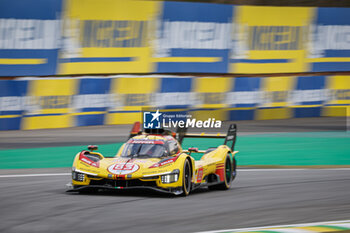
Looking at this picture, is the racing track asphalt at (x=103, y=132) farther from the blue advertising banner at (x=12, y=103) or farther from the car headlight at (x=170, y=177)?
the car headlight at (x=170, y=177)

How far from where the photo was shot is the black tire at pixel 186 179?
35.3 feet

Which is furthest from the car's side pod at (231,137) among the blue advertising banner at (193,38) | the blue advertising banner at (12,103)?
the blue advertising banner at (193,38)

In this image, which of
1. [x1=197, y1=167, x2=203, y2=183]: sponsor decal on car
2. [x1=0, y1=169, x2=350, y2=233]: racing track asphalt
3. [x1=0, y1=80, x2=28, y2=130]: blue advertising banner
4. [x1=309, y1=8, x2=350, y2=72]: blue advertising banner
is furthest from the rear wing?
[x1=309, y1=8, x2=350, y2=72]: blue advertising banner

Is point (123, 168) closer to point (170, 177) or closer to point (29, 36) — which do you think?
point (170, 177)

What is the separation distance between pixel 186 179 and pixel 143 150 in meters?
0.89

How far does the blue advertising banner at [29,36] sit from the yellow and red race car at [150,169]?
10754mm

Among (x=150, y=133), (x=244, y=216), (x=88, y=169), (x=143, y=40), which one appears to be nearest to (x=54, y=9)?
(x=143, y=40)

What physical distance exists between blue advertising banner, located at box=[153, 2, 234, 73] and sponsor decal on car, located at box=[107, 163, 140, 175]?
14.5 meters

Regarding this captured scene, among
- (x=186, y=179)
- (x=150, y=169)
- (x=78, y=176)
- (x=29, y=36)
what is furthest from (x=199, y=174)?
(x=29, y=36)

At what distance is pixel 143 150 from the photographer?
446 inches

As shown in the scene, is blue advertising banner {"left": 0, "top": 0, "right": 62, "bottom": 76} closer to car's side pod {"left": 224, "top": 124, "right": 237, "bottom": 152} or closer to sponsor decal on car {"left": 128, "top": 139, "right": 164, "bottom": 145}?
car's side pod {"left": 224, "top": 124, "right": 237, "bottom": 152}

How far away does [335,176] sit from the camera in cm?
1416

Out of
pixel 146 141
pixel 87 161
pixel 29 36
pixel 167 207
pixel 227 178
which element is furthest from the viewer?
pixel 29 36

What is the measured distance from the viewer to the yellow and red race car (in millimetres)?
10477
